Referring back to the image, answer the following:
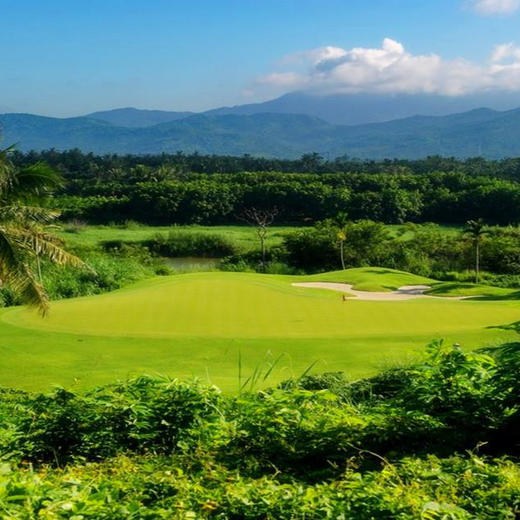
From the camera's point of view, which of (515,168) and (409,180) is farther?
(515,168)

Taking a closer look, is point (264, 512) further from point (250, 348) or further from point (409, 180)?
point (409, 180)

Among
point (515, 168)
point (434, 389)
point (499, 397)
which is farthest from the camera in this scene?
point (515, 168)

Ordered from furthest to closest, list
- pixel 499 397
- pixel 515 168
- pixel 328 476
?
pixel 515 168 → pixel 499 397 → pixel 328 476

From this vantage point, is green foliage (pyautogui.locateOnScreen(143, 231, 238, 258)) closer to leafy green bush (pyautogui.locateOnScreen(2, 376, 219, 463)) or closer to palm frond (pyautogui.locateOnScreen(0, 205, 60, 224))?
palm frond (pyautogui.locateOnScreen(0, 205, 60, 224))

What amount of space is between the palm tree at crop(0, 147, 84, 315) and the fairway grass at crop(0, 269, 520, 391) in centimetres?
153

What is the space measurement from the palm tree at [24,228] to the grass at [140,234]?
33.7 metres

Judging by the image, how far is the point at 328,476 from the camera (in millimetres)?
4629

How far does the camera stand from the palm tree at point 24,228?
12.8 meters

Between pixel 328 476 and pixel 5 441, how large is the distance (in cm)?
262

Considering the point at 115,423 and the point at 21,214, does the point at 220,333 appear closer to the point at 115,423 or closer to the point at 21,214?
the point at 21,214

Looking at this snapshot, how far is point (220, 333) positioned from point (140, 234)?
1746 inches

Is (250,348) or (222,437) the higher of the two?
(222,437)

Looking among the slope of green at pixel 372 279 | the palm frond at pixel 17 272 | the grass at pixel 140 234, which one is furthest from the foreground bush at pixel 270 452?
the grass at pixel 140 234

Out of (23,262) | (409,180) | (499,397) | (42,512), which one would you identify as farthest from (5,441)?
(409,180)
